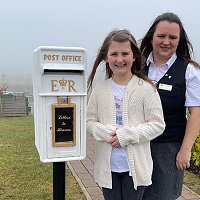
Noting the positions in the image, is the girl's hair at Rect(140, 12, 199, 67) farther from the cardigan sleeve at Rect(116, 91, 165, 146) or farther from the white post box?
the white post box

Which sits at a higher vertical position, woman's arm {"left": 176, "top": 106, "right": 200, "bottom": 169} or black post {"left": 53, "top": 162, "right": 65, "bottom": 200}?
woman's arm {"left": 176, "top": 106, "right": 200, "bottom": 169}

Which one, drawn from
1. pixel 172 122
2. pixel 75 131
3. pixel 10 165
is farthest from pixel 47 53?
pixel 10 165

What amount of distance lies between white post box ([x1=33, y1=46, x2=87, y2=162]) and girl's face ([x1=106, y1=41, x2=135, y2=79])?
18cm

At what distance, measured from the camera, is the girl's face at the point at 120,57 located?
7.09 feet

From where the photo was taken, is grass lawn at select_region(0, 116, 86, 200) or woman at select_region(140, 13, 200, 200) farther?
grass lawn at select_region(0, 116, 86, 200)

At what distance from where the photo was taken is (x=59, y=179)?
2453 mm

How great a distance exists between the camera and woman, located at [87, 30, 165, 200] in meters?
2.13

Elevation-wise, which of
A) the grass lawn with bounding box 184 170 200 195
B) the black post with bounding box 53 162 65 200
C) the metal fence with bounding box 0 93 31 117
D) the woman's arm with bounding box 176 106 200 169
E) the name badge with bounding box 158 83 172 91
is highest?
the name badge with bounding box 158 83 172 91

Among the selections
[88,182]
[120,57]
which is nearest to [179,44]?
[120,57]

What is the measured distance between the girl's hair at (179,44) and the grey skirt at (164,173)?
59 cm

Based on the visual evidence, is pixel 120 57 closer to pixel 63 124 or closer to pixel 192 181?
pixel 63 124

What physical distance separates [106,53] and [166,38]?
398mm

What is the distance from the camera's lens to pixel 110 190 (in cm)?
229

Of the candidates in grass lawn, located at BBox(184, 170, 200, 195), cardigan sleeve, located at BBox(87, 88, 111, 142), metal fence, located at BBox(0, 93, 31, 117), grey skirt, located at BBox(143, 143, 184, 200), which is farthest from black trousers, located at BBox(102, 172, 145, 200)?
metal fence, located at BBox(0, 93, 31, 117)
